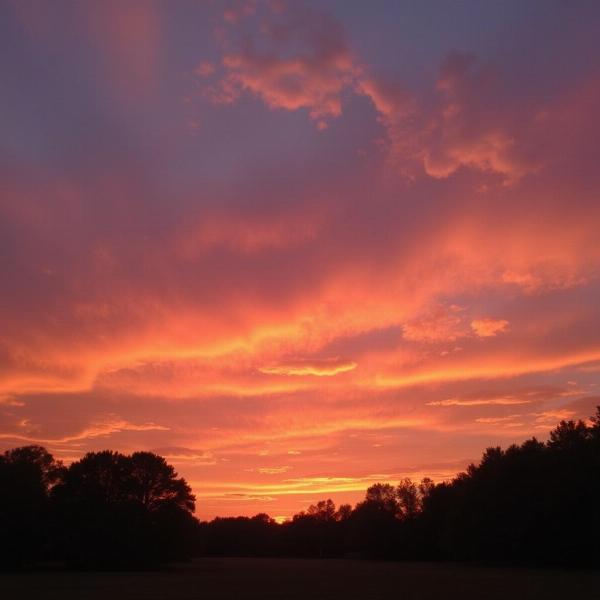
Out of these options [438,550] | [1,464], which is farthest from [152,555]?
[438,550]

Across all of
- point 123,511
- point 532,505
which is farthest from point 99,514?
point 532,505

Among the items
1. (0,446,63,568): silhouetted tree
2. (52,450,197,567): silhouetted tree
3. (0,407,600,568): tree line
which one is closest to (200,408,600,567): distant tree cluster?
(0,407,600,568): tree line

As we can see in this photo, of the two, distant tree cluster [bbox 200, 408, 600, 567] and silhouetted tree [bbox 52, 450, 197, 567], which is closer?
distant tree cluster [bbox 200, 408, 600, 567]

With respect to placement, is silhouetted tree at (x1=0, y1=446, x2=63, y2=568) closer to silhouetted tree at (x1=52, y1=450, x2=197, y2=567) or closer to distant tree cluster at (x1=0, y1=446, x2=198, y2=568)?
distant tree cluster at (x1=0, y1=446, x2=198, y2=568)

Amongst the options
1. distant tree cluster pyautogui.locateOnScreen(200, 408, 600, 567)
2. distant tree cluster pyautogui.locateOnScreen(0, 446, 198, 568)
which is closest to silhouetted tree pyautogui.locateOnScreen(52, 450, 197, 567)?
distant tree cluster pyautogui.locateOnScreen(0, 446, 198, 568)

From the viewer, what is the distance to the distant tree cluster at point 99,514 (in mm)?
73812

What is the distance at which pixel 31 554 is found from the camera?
7406cm

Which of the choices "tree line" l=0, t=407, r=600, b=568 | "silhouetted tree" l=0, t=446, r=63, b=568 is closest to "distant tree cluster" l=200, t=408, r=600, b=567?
"tree line" l=0, t=407, r=600, b=568

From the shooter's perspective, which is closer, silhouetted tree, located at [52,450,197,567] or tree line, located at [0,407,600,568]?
tree line, located at [0,407,600,568]

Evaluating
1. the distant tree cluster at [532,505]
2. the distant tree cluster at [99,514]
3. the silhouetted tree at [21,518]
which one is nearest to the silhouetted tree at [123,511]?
the distant tree cluster at [99,514]

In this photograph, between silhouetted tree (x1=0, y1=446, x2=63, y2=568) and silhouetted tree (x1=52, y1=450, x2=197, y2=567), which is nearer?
silhouetted tree (x1=0, y1=446, x2=63, y2=568)

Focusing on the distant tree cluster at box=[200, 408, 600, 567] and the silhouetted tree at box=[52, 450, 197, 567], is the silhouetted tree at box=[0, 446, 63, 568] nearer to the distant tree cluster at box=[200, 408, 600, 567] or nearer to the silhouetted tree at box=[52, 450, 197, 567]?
the silhouetted tree at box=[52, 450, 197, 567]

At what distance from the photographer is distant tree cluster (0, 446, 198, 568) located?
73.8 m

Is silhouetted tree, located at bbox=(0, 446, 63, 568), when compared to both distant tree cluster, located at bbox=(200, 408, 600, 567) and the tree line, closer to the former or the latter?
the tree line
